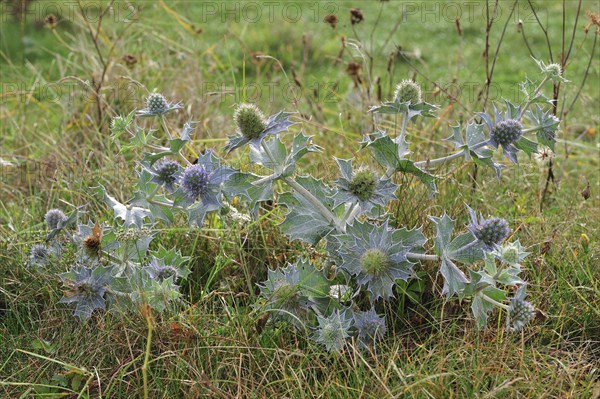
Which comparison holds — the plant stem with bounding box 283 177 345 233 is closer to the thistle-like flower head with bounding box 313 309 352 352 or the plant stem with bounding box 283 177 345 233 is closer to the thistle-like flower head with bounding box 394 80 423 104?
the thistle-like flower head with bounding box 313 309 352 352

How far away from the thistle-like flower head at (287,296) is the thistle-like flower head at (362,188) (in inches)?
10.9

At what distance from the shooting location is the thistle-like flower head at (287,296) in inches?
87.0

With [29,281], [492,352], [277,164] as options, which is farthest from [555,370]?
[29,281]

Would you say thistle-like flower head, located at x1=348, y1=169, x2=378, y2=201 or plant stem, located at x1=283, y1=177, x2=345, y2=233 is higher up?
thistle-like flower head, located at x1=348, y1=169, x2=378, y2=201

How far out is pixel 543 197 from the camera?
3.15m

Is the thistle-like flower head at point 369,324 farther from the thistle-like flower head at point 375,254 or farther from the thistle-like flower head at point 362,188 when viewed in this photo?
the thistle-like flower head at point 362,188

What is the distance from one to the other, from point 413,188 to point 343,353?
0.91m

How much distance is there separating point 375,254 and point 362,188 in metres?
0.20

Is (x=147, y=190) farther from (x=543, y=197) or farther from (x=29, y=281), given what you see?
(x=543, y=197)

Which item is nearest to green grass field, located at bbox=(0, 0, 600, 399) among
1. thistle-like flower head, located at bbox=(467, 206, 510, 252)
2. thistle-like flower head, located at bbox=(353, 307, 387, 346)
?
thistle-like flower head, located at bbox=(353, 307, 387, 346)

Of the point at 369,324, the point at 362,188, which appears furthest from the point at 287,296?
the point at 362,188

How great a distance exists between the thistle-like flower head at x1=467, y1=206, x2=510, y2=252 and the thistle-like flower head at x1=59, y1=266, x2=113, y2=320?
112 cm

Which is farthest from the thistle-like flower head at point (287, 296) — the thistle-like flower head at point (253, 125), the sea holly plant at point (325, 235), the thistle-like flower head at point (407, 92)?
the thistle-like flower head at point (407, 92)

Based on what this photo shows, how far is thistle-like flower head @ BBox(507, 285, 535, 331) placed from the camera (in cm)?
201
